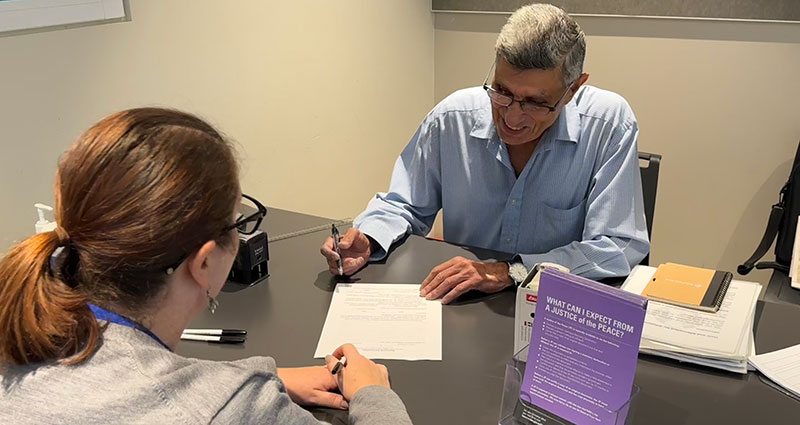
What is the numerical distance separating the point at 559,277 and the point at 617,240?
2.15ft

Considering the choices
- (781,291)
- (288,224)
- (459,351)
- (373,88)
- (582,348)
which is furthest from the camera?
(373,88)

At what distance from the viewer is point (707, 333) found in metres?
1.17

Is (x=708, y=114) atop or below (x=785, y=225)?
atop

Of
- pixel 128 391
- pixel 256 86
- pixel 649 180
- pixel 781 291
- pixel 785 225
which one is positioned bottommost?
pixel 781 291

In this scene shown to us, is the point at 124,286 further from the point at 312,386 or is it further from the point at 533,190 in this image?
the point at 533,190

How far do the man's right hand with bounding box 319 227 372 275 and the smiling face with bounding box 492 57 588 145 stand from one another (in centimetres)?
43

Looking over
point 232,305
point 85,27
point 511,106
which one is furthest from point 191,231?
point 85,27

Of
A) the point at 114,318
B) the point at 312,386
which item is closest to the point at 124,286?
the point at 114,318

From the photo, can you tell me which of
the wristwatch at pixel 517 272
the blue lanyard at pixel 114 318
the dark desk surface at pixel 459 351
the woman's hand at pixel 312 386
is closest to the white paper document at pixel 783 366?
the dark desk surface at pixel 459 351

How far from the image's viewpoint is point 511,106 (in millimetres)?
1543

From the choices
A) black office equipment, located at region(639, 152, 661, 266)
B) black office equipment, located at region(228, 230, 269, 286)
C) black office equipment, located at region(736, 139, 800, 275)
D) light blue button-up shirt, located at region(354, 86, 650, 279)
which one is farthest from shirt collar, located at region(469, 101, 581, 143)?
black office equipment, located at region(736, 139, 800, 275)

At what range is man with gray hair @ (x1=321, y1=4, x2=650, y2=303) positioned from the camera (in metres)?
1.46

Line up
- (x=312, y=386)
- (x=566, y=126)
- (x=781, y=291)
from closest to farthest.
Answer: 1. (x=312, y=386)
2. (x=566, y=126)
3. (x=781, y=291)

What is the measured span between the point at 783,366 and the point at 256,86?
6.01ft
